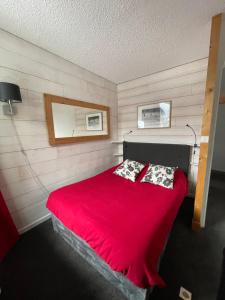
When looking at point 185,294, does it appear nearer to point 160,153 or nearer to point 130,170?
point 130,170

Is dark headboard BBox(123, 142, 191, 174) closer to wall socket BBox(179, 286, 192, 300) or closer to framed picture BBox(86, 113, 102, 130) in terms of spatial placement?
framed picture BBox(86, 113, 102, 130)

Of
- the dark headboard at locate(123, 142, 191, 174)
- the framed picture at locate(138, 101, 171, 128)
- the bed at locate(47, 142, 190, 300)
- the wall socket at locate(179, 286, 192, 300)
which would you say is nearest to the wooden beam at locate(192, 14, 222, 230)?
the bed at locate(47, 142, 190, 300)

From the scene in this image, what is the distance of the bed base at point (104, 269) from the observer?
1.00m

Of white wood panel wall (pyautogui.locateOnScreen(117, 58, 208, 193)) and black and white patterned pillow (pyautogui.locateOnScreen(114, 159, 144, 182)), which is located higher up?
white wood panel wall (pyautogui.locateOnScreen(117, 58, 208, 193))

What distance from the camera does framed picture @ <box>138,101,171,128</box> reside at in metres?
2.52

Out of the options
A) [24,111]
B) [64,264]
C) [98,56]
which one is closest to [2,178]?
[24,111]

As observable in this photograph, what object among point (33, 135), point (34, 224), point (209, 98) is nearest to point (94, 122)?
point (33, 135)

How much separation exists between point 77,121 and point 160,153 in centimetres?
173

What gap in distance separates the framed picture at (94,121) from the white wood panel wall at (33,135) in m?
0.35

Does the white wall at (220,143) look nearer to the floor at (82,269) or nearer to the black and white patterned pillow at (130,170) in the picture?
the floor at (82,269)

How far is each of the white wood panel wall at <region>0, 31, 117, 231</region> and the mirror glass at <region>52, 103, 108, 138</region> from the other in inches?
7.7

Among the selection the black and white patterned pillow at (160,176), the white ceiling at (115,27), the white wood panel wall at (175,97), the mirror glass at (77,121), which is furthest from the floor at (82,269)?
the white ceiling at (115,27)

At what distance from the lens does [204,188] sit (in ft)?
5.45

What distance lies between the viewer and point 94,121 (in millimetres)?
2658
